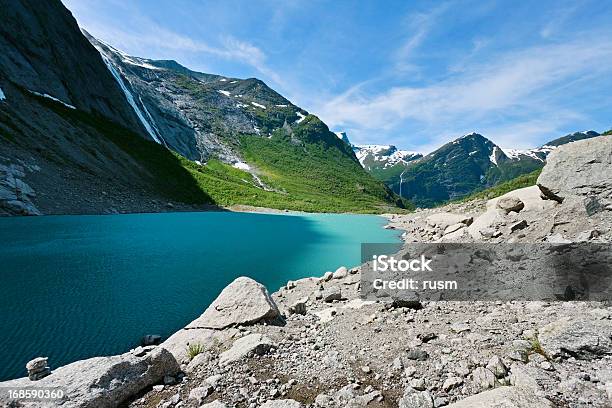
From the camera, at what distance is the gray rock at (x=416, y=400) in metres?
6.50

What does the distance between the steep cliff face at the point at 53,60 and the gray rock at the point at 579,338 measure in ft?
327

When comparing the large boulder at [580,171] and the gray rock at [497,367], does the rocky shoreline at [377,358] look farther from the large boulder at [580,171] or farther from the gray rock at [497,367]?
the large boulder at [580,171]

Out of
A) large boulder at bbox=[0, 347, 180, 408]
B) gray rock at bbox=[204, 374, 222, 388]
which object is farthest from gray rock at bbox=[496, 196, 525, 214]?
large boulder at bbox=[0, 347, 180, 408]

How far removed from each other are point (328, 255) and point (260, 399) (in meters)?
30.3

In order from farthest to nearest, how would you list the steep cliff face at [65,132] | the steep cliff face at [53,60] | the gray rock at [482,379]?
the steep cliff face at [53,60] → the steep cliff face at [65,132] → the gray rock at [482,379]

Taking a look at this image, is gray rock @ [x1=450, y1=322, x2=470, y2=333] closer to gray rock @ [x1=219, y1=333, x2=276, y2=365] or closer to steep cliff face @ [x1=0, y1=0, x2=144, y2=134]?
gray rock @ [x1=219, y1=333, x2=276, y2=365]

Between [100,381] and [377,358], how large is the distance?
6468mm

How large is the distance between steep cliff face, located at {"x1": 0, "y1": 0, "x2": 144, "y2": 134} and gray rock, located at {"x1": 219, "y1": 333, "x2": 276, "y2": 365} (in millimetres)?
93645

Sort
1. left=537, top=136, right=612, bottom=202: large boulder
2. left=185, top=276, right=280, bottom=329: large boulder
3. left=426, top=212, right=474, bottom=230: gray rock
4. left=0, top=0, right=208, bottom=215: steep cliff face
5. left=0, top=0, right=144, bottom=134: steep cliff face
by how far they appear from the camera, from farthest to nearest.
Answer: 1. left=0, top=0, right=144, bottom=134: steep cliff face
2. left=0, top=0, right=208, bottom=215: steep cliff face
3. left=426, top=212, right=474, bottom=230: gray rock
4. left=537, top=136, right=612, bottom=202: large boulder
5. left=185, top=276, right=280, bottom=329: large boulder

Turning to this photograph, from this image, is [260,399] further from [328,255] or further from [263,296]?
[328,255]

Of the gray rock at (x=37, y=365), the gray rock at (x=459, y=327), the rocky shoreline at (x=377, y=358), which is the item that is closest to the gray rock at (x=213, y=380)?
the rocky shoreline at (x=377, y=358)

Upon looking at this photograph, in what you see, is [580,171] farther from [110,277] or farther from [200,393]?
[110,277]

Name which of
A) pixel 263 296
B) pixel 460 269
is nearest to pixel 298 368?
pixel 263 296

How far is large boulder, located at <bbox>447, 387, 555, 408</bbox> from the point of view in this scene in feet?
18.2
